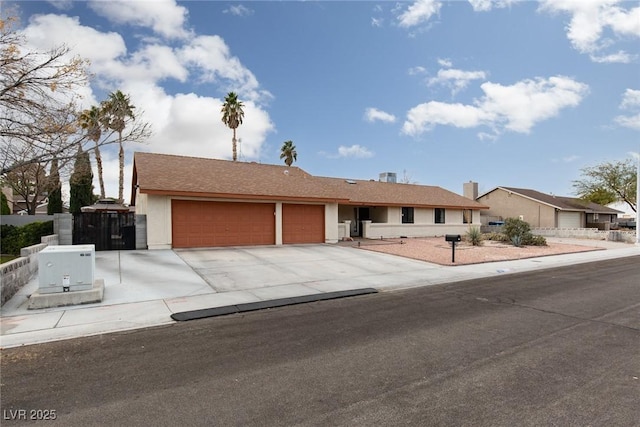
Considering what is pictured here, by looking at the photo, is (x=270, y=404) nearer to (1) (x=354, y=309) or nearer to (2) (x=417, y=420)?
(2) (x=417, y=420)

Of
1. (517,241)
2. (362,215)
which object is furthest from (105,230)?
(517,241)

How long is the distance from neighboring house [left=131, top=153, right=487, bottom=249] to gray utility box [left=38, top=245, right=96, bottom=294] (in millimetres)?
8609

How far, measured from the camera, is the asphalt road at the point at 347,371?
370cm

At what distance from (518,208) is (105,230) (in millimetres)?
40600

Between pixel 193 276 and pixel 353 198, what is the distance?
55.0 ft

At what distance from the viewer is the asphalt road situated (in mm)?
3703

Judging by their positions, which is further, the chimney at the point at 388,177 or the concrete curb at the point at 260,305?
the chimney at the point at 388,177

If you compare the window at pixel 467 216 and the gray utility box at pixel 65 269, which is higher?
the window at pixel 467 216

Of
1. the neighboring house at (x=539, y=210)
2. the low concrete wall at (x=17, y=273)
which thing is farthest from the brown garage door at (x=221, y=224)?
the neighboring house at (x=539, y=210)

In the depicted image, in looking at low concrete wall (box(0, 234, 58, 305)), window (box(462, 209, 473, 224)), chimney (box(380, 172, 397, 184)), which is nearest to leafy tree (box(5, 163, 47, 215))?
low concrete wall (box(0, 234, 58, 305))

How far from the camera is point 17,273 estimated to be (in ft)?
29.7

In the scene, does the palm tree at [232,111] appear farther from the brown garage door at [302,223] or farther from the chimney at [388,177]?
the brown garage door at [302,223]

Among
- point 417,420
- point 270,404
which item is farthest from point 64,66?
point 417,420

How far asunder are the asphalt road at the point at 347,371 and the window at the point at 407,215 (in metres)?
21.1
